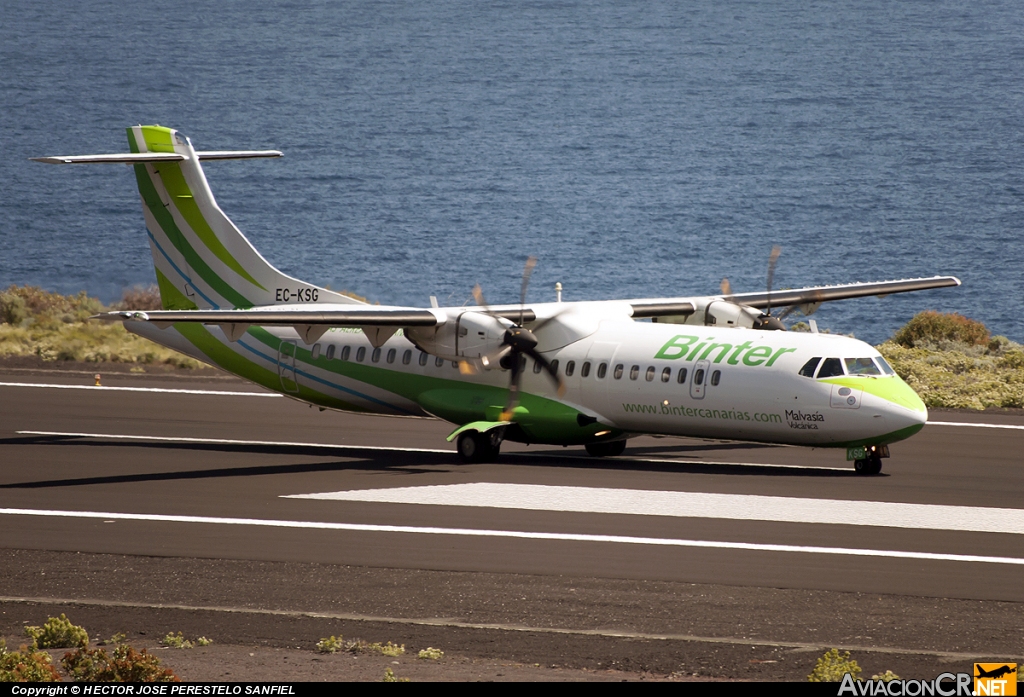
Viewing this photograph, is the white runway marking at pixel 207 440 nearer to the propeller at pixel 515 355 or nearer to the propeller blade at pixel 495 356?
the propeller at pixel 515 355

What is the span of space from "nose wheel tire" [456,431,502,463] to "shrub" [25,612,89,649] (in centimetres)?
1439

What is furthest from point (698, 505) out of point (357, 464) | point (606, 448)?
point (357, 464)

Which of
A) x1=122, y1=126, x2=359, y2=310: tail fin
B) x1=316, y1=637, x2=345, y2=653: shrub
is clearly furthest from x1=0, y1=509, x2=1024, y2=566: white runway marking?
x1=122, y1=126, x2=359, y2=310: tail fin

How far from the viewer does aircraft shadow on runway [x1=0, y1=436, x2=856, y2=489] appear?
944 inches

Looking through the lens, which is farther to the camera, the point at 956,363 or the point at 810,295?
the point at 956,363

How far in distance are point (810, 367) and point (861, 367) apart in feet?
3.02

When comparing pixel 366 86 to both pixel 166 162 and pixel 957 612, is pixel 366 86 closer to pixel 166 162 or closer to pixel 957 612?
pixel 166 162

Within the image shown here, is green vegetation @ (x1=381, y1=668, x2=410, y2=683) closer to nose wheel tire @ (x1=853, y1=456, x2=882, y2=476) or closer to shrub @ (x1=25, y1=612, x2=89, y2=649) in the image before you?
shrub @ (x1=25, y1=612, x2=89, y2=649)

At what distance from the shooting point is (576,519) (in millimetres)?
19438

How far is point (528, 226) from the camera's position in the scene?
484 feet

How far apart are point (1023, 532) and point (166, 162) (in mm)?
19823

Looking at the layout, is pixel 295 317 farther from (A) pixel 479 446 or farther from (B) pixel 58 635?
(B) pixel 58 635

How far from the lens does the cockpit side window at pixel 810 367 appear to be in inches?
926

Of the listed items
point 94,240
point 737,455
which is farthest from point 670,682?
point 94,240
